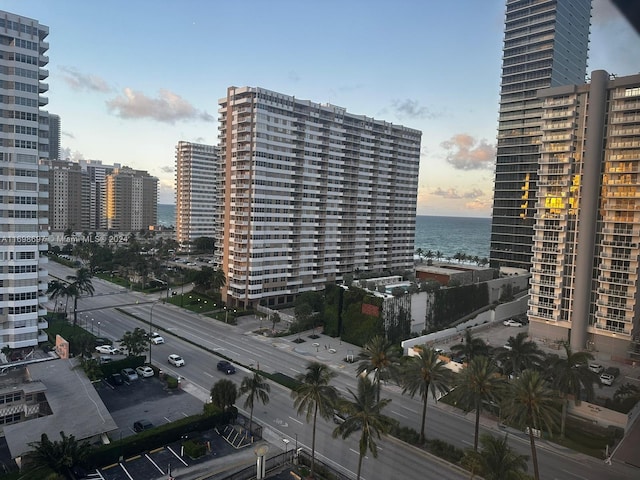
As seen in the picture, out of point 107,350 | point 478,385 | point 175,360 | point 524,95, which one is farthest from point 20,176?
point 524,95

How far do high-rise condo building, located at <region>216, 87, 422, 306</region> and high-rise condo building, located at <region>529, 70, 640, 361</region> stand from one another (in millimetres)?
45745

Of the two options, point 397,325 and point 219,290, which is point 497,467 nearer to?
point 397,325

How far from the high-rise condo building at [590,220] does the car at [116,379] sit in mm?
65451

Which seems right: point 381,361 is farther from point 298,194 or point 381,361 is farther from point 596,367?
point 298,194

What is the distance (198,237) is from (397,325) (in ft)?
415

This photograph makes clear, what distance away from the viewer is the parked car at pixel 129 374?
5747 cm

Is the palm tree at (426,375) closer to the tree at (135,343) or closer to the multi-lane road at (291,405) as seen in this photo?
the multi-lane road at (291,405)

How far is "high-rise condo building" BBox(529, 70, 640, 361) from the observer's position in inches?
2758

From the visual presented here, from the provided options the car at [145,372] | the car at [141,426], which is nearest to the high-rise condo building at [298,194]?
the car at [145,372]

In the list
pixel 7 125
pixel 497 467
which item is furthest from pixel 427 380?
pixel 7 125

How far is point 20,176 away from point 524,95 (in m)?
114

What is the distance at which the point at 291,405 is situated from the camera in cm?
5253

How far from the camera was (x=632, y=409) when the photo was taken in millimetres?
50656

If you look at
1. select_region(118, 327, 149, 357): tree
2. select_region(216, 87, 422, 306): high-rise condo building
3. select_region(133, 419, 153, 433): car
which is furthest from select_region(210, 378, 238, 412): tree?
select_region(216, 87, 422, 306): high-rise condo building
